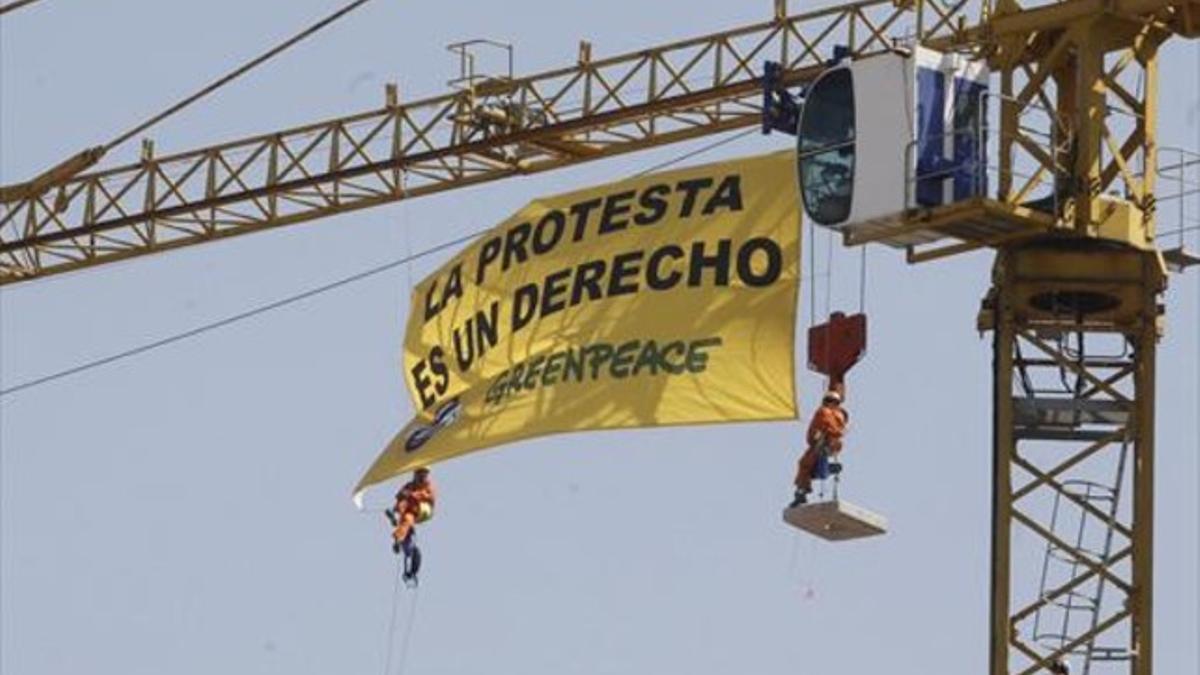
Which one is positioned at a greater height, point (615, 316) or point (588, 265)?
point (588, 265)

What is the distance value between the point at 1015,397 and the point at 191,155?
29422 millimetres

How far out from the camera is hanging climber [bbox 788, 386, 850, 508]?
222ft

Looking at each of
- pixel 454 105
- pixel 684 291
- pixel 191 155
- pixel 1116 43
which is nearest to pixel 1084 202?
pixel 1116 43

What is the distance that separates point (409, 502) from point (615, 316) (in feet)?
13.8

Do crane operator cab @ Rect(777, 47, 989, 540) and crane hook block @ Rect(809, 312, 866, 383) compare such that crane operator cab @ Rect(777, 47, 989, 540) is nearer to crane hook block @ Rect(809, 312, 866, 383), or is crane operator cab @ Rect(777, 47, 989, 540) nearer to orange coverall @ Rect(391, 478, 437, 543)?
crane hook block @ Rect(809, 312, 866, 383)

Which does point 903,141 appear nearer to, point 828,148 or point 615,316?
point 828,148

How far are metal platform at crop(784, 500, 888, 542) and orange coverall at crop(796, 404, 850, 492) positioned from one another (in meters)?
0.76

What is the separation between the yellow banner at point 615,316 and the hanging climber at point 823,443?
1228 mm

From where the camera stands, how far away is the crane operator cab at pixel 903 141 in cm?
6738

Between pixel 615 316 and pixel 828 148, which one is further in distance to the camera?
pixel 615 316

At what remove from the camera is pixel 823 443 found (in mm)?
68000

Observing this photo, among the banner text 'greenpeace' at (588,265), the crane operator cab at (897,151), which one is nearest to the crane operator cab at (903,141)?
the crane operator cab at (897,151)

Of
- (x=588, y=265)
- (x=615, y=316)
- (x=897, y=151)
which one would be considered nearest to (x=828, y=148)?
(x=897, y=151)

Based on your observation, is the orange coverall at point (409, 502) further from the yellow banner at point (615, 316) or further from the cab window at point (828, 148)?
the cab window at point (828, 148)
